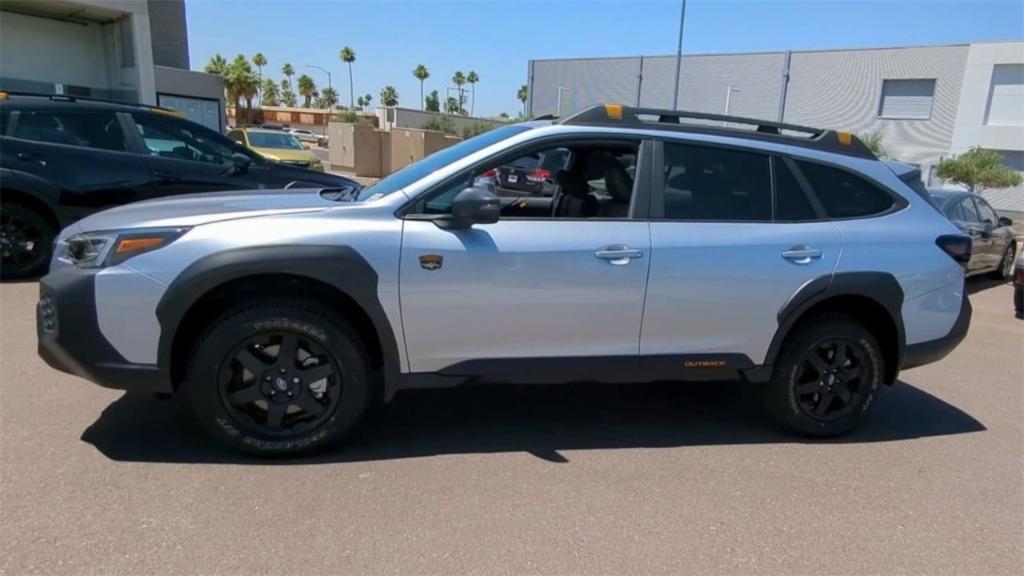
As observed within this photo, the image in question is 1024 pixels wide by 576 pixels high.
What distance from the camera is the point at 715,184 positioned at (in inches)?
Result: 145

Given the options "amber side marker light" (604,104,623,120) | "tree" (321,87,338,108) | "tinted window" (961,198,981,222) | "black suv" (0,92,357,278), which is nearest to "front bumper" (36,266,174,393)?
"amber side marker light" (604,104,623,120)

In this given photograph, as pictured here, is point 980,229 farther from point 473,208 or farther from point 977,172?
point 977,172

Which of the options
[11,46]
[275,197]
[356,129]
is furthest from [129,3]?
[275,197]

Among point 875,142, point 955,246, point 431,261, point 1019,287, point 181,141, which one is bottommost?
point 1019,287

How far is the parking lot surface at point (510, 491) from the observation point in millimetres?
2631

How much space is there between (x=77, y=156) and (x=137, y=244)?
14.7 ft

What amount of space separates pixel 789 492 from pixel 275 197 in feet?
10.5

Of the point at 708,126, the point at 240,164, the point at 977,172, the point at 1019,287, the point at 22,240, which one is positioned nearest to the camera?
the point at 708,126

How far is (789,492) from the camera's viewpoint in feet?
10.8

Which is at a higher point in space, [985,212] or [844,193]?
[844,193]

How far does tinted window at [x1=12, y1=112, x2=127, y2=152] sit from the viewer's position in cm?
651

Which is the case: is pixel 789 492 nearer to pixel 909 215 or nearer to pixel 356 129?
pixel 909 215

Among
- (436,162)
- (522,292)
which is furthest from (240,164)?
(522,292)

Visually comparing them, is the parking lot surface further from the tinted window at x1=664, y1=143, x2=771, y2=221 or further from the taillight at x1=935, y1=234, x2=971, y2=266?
the tinted window at x1=664, y1=143, x2=771, y2=221
